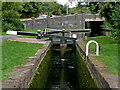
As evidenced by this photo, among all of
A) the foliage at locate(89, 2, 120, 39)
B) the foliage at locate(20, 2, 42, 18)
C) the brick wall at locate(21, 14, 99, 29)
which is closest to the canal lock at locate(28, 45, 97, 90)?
the foliage at locate(89, 2, 120, 39)

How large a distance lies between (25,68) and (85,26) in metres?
39.8

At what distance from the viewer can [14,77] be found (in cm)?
570

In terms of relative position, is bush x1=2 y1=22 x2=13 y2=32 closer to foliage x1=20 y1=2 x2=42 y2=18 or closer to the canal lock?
the canal lock

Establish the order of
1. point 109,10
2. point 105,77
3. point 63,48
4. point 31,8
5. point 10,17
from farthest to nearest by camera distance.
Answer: point 31,8
point 10,17
point 63,48
point 109,10
point 105,77

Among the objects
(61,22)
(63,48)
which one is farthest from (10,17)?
(61,22)

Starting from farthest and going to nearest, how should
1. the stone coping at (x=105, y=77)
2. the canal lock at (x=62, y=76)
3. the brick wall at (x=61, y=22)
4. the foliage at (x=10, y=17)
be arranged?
the brick wall at (x=61, y=22) → the foliage at (x=10, y=17) → the canal lock at (x=62, y=76) → the stone coping at (x=105, y=77)

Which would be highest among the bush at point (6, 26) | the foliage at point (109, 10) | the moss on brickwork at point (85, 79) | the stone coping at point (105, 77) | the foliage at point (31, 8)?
the foliage at point (31, 8)

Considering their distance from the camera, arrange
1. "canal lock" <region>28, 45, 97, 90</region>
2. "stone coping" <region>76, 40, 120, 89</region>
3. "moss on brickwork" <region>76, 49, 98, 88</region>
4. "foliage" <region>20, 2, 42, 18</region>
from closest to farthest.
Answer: "stone coping" <region>76, 40, 120, 89</region>
"moss on brickwork" <region>76, 49, 98, 88</region>
"canal lock" <region>28, 45, 97, 90</region>
"foliage" <region>20, 2, 42, 18</region>

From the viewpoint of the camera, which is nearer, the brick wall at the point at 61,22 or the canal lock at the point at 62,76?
the canal lock at the point at 62,76

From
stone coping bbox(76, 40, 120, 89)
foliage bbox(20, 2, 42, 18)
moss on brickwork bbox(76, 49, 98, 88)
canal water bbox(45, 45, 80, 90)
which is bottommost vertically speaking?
canal water bbox(45, 45, 80, 90)

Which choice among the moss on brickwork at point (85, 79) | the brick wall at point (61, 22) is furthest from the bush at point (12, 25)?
the moss on brickwork at point (85, 79)

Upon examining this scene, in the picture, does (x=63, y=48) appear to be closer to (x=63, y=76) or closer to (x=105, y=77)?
(x=63, y=76)

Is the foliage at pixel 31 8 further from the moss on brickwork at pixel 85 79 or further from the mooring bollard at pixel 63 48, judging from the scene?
the moss on brickwork at pixel 85 79

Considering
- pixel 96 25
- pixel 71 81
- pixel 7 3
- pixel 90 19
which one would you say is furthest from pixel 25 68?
pixel 96 25
